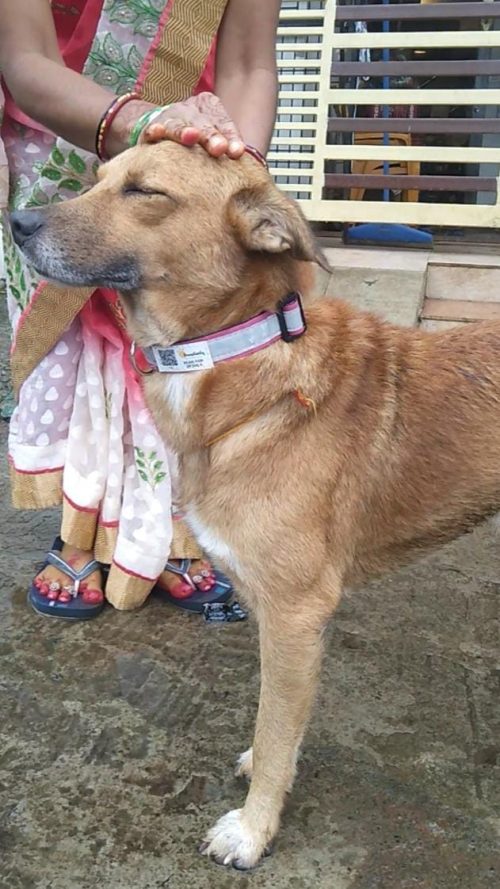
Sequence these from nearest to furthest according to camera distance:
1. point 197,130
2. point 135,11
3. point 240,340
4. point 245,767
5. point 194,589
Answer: point 197,130 < point 240,340 < point 245,767 < point 135,11 < point 194,589

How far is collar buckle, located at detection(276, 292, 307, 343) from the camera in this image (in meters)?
2.01

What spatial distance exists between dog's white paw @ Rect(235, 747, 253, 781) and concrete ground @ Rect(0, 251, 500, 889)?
0.04m

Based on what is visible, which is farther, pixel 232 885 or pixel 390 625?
pixel 390 625

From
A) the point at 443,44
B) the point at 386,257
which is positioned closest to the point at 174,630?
the point at 386,257

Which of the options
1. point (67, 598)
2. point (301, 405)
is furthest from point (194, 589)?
point (301, 405)

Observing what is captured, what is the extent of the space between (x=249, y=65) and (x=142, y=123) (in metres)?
0.80

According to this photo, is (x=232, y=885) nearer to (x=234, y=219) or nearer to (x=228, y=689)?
(x=228, y=689)

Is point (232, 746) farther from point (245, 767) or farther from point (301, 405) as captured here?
point (301, 405)

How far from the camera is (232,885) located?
1984 millimetres

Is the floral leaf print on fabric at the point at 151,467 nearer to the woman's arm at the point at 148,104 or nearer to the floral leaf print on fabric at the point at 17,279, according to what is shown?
the floral leaf print on fabric at the point at 17,279

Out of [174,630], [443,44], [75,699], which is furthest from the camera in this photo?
[443,44]

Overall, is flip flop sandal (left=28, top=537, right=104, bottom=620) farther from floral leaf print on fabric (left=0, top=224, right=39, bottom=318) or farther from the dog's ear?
the dog's ear

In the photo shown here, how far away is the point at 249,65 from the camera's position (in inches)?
103

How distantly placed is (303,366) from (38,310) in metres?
1.13
